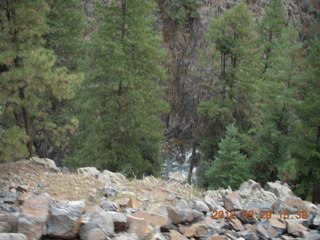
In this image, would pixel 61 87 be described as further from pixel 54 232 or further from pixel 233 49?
pixel 233 49

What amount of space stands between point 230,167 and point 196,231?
950 cm

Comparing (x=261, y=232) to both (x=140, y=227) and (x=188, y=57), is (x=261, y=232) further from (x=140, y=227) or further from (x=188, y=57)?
(x=188, y=57)

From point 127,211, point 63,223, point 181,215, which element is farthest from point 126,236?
point 127,211

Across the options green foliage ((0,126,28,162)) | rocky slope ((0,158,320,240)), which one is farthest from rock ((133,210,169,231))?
green foliage ((0,126,28,162))

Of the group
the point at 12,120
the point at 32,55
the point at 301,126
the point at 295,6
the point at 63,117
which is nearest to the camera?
the point at 32,55

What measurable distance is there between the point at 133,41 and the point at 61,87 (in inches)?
166

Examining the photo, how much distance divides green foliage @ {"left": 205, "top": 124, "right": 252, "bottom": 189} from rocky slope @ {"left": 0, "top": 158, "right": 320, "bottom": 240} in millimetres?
4486

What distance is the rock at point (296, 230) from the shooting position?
208 inches

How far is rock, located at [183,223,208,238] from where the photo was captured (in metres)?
4.73

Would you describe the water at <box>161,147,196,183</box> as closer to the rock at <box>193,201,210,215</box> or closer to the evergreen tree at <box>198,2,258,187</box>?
the evergreen tree at <box>198,2,258,187</box>

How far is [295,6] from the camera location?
28.7 metres

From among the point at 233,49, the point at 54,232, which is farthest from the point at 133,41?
the point at 54,232
